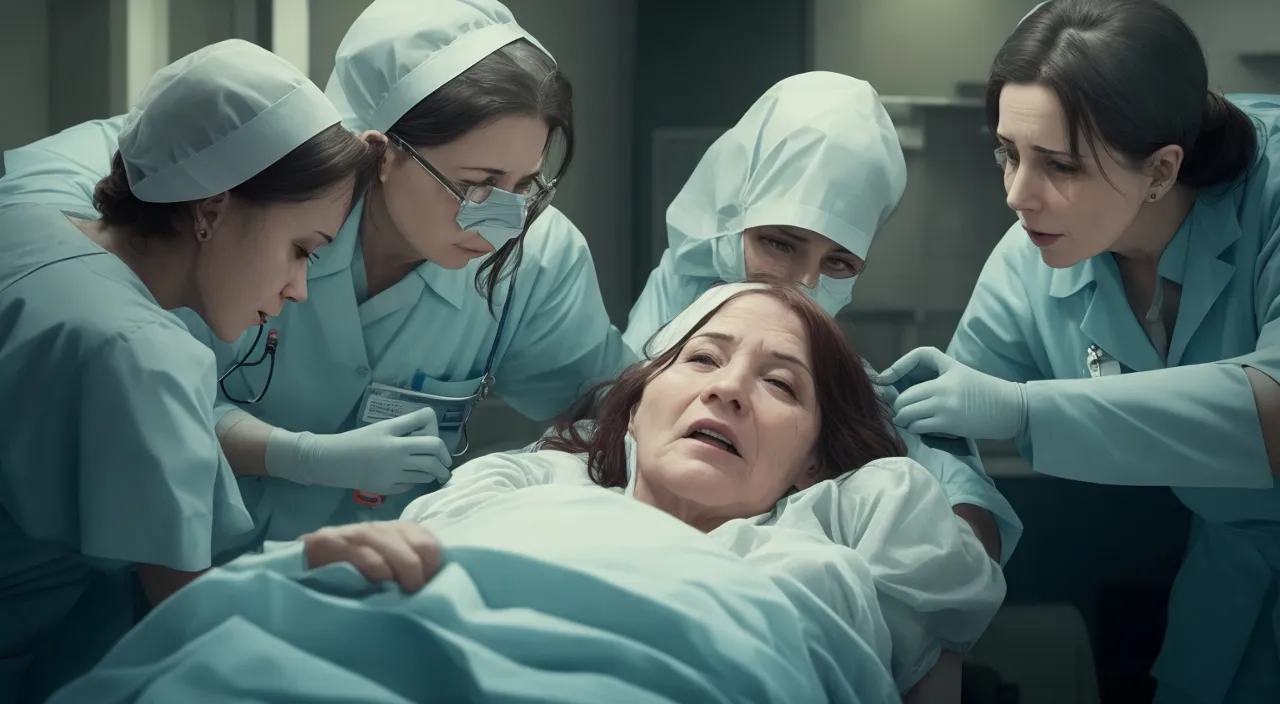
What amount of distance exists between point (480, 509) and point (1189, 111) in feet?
3.51

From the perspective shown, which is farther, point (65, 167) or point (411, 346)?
point (411, 346)

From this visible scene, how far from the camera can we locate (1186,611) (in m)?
1.87

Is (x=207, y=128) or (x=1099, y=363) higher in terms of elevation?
(x=207, y=128)

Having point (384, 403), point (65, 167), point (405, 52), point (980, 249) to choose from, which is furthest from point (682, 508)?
point (980, 249)

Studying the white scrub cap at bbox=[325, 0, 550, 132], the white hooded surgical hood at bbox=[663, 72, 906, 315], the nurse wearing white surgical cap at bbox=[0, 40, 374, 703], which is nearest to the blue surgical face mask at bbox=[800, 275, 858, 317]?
the white hooded surgical hood at bbox=[663, 72, 906, 315]

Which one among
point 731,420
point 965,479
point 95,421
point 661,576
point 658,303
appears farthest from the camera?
point 658,303

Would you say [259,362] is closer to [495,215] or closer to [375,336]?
[375,336]

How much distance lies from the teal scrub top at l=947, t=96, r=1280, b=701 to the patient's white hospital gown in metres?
0.28

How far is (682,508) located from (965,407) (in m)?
0.41

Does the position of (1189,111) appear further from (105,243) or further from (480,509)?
(105,243)

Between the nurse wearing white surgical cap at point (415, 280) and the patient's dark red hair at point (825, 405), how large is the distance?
0.24 m

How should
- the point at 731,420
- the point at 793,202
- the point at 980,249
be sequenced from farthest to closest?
the point at 980,249 → the point at 793,202 → the point at 731,420

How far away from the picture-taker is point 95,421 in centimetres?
126

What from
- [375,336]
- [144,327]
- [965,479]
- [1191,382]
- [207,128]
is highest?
[207,128]
